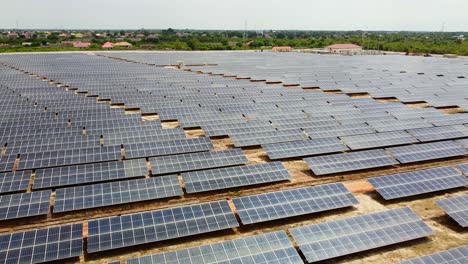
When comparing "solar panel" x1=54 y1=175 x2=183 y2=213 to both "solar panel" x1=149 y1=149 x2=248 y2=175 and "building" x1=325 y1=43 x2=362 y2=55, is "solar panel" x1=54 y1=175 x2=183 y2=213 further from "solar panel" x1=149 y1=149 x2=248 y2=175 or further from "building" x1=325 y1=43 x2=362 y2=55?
"building" x1=325 y1=43 x2=362 y2=55

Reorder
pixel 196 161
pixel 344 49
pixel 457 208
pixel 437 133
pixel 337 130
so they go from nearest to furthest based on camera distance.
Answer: pixel 457 208 < pixel 196 161 < pixel 437 133 < pixel 337 130 < pixel 344 49

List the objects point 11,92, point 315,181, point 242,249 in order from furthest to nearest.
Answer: point 11,92 < point 315,181 < point 242,249

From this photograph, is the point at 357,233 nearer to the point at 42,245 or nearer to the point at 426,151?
the point at 426,151

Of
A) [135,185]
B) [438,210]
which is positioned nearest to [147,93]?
[135,185]

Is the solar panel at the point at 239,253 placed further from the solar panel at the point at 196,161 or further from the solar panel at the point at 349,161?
the solar panel at the point at 349,161

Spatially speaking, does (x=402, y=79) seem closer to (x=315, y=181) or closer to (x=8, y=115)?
(x=315, y=181)

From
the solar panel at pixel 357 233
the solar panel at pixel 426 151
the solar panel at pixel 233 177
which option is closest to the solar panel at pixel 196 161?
the solar panel at pixel 233 177

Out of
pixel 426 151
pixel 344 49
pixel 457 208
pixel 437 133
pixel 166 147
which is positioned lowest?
pixel 457 208

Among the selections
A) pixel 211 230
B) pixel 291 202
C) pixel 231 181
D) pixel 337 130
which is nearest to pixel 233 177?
pixel 231 181
